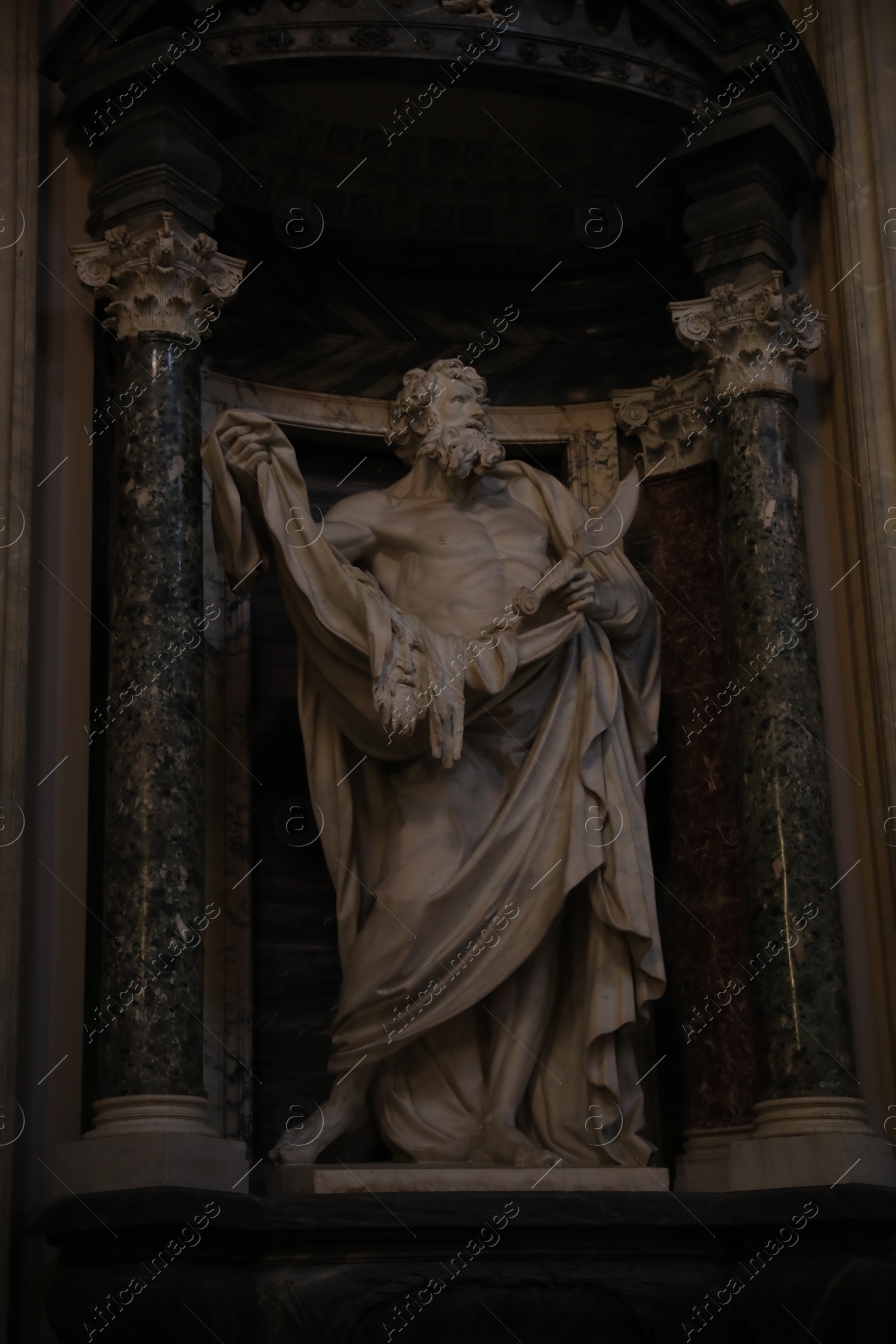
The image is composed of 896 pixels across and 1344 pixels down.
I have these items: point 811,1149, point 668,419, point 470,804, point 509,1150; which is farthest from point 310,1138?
point 668,419

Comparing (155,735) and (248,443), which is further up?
(248,443)

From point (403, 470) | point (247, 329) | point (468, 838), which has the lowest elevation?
point (468, 838)

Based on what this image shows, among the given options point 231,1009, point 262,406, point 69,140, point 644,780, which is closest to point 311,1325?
point 231,1009

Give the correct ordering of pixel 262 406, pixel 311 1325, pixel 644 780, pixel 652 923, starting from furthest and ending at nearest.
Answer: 1. pixel 262 406
2. pixel 644 780
3. pixel 652 923
4. pixel 311 1325

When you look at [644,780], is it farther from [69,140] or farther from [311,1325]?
[69,140]

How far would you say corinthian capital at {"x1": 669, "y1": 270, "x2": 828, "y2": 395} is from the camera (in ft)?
27.2

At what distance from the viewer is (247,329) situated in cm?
903

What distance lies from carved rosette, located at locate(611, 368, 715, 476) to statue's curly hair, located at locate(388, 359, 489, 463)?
1090 millimetres

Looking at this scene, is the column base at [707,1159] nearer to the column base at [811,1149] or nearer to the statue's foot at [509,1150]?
the column base at [811,1149]

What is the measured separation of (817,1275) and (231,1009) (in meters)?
2.66

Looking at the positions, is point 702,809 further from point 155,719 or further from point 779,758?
point 155,719

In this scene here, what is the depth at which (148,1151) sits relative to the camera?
6582 mm

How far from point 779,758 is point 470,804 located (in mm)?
1308

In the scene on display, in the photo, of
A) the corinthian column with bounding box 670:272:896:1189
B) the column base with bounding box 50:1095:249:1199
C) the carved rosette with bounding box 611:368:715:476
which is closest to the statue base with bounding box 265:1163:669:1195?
the column base with bounding box 50:1095:249:1199
